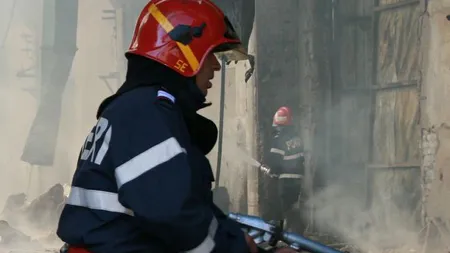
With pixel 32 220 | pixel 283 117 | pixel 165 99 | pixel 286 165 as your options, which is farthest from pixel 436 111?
pixel 32 220

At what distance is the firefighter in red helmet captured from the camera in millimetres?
1813

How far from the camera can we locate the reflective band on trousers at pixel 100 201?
6.28 feet

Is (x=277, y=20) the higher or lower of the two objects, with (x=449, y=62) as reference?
higher

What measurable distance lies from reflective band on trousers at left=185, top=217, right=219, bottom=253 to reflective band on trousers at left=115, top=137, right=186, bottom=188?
0.27 metres

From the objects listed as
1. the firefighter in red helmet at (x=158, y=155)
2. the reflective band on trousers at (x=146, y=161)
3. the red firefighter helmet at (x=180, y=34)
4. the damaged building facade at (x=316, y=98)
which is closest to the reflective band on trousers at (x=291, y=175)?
the damaged building facade at (x=316, y=98)

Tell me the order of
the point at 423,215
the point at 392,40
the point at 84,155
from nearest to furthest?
the point at 84,155, the point at 423,215, the point at 392,40

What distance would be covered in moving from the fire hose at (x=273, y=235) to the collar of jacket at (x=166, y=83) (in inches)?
18.9

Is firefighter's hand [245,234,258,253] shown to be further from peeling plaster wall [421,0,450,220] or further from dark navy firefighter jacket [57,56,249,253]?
peeling plaster wall [421,0,450,220]

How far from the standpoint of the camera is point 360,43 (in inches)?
268

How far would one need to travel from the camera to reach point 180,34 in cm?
207

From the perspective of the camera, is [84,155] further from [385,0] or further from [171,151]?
[385,0]

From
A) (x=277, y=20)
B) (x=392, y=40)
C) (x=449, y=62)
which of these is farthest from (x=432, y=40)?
(x=277, y=20)

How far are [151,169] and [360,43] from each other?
535cm

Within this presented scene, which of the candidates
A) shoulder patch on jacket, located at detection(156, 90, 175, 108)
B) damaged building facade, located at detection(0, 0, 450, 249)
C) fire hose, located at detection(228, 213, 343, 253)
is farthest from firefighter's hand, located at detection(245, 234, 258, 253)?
damaged building facade, located at detection(0, 0, 450, 249)
